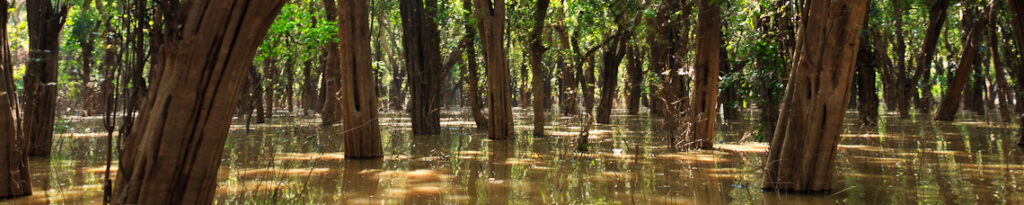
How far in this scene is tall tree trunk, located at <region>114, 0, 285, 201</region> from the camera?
3166mm

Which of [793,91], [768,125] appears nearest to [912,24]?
[768,125]

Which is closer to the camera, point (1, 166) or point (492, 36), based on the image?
point (1, 166)

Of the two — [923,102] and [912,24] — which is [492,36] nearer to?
[912,24]

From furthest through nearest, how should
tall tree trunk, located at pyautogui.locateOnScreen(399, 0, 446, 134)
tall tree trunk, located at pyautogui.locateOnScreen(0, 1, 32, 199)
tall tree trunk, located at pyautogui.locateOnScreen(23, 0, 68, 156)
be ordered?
tall tree trunk, located at pyautogui.locateOnScreen(399, 0, 446, 134), tall tree trunk, located at pyautogui.locateOnScreen(23, 0, 68, 156), tall tree trunk, located at pyautogui.locateOnScreen(0, 1, 32, 199)

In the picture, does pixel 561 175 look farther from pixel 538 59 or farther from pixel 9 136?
pixel 538 59

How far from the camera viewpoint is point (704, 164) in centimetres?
786

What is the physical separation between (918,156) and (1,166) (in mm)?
8932

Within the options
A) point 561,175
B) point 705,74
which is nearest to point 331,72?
point 705,74

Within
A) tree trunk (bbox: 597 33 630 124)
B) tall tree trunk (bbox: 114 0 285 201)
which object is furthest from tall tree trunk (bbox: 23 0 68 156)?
tree trunk (bbox: 597 33 630 124)

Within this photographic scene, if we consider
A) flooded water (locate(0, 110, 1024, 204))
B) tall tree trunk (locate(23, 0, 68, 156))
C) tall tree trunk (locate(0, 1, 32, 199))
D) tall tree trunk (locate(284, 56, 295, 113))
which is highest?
tall tree trunk (locate(284, 56, 295, 113))

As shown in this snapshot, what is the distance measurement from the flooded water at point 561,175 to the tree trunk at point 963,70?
6520 mm

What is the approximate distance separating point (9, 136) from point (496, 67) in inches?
293

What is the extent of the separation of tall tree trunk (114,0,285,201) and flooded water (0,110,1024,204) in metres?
1.69

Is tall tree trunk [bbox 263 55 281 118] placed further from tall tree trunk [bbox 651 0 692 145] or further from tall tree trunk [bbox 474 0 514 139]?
tall tree trunk [bbox 651 0 692 145]
